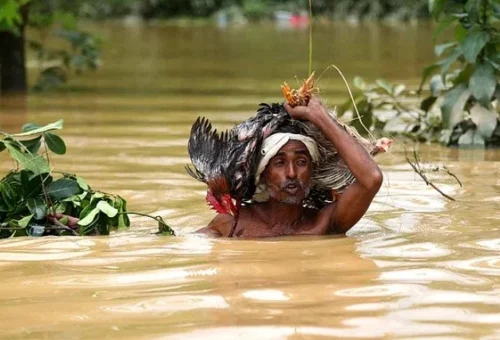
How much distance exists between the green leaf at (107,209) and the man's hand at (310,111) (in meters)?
0.95

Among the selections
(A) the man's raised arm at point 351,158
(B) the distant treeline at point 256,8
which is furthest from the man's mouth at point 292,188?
(B) the distant treeline at point 256,8

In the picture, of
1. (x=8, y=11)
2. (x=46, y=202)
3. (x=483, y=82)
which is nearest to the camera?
(x=46, y=202)

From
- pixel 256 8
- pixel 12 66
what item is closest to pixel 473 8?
pixel 12 66

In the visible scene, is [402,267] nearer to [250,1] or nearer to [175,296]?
[175,296]

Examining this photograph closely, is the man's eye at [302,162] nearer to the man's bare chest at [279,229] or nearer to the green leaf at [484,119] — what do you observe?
the man's bare chest at [279,229]

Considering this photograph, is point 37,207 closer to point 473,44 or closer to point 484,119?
point 473,44

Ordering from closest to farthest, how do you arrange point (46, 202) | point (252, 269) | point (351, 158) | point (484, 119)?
point (252, 269) < point (351, 158) < point (46, 202) < point (484, 119)

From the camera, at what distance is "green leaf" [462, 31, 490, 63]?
7922mm

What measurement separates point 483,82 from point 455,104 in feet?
0.92

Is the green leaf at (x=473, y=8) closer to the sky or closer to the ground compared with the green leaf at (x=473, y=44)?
closer to the sky

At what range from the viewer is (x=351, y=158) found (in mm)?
5234

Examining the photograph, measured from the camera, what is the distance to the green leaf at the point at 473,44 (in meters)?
7.92

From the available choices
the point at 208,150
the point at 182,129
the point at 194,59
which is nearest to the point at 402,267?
the point at 208,150

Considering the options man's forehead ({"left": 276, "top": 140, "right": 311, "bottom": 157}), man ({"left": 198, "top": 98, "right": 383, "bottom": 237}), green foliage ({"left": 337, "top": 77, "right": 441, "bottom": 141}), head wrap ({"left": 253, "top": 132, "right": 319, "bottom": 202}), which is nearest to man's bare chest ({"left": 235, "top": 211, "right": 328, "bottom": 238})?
man ({"left": 198, "top": 98, "right": 383, "bottom": 237})
